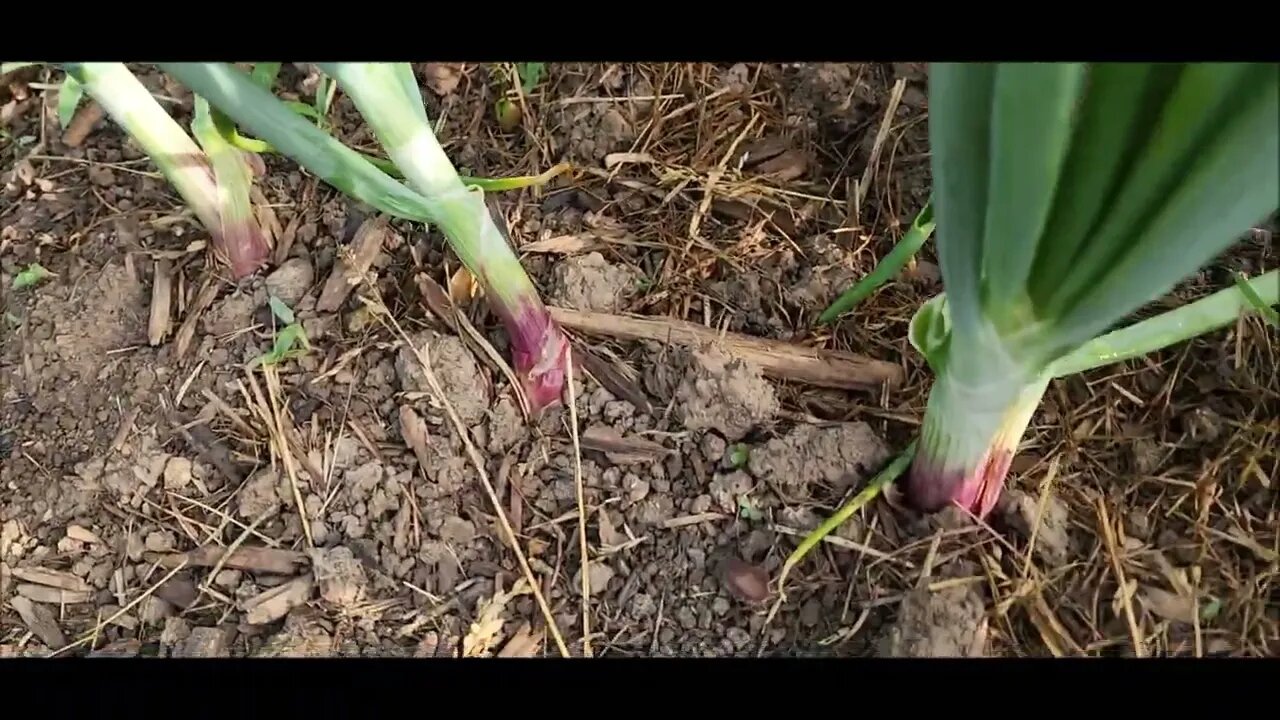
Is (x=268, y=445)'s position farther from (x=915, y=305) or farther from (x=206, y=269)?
(x=915, y=305)

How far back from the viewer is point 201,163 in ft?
2.41

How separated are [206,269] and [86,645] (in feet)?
0.87

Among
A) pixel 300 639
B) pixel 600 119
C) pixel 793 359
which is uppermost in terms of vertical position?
pixel 600 119

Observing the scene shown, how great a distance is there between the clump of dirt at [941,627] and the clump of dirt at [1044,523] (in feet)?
0.16

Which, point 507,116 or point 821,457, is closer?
point 821,457

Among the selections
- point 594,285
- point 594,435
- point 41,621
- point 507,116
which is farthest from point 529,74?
point 41,621

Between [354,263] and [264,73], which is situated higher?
[264,73]

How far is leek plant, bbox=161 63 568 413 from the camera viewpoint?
54cm

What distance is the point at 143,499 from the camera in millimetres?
687

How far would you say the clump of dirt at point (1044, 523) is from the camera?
2.04 ft

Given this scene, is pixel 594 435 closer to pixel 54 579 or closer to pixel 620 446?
pixel 620 446

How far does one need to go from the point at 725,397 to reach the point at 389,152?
0.26 meters

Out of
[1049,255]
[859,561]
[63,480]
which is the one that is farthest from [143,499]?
[1049,255]
